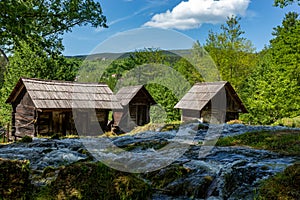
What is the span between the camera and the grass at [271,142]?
7562 millimetres

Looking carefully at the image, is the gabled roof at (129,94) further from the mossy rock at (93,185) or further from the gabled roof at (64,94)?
the mossy rock at (93,185)

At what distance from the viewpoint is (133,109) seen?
1067 inches

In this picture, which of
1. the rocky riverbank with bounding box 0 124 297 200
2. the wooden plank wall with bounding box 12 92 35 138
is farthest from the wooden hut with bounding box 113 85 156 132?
the rocky riverbank with bounding box 0 124 297 200

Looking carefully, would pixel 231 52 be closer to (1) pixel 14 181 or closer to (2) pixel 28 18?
(2) pixel 28 18

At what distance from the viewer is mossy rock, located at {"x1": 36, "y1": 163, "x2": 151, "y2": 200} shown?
13.3ft

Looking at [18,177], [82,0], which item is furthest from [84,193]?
[82,0]

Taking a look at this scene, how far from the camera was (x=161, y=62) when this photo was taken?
37781 millimetres

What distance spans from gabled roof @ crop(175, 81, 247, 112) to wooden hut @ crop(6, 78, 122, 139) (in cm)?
629

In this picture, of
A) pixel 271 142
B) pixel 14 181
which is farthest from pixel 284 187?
pixel 271 142

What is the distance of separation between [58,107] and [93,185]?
1410cm

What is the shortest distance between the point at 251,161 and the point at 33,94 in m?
14.2

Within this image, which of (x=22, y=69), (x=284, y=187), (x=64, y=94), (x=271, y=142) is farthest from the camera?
(x=22, y=69)

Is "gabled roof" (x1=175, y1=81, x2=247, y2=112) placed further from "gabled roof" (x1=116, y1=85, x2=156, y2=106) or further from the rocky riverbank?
the rocky riverbank

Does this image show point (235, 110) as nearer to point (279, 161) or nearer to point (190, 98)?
point (190, 98)
